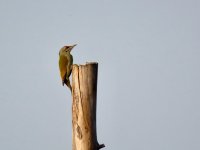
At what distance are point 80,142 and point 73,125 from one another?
29cm

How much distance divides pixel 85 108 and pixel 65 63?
4.13 meters

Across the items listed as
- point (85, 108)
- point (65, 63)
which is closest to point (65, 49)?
point (65, 63)

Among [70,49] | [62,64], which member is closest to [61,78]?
[62,64]

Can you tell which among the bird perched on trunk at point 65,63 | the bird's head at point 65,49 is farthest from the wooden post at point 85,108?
the bird's head at point 65,49

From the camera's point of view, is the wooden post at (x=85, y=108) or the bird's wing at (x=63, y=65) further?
the bird's wing at (x=63, y=65)

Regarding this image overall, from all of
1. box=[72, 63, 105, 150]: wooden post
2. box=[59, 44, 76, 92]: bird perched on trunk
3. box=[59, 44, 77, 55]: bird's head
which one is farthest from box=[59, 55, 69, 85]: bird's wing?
box=[72, 63, 105, 150]: wooden post

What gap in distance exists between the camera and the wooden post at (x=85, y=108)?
19.7 ft

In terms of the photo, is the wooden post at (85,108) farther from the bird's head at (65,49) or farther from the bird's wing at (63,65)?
the bird's head at (65,49)

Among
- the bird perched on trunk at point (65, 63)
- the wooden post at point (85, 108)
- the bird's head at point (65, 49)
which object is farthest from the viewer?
the bird's head at point (65, 49)

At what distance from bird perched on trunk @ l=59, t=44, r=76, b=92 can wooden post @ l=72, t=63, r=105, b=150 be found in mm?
3453

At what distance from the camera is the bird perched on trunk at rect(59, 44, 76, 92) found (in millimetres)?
9586

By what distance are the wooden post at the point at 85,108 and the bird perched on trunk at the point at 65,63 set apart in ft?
11.3

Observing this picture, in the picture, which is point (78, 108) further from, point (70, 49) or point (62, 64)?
point (70, 49)

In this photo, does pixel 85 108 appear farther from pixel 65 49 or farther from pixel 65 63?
pixel 65 49
